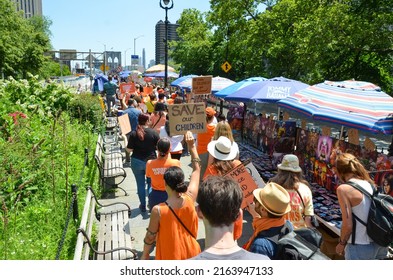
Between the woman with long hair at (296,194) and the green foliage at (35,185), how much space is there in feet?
7.32

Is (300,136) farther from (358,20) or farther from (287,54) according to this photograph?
(287,54)

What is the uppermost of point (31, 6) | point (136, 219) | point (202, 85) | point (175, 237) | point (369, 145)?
point (31, 6)

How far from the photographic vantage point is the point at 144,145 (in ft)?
21.3

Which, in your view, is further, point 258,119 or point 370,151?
point 258,119

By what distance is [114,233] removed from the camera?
16.4ft

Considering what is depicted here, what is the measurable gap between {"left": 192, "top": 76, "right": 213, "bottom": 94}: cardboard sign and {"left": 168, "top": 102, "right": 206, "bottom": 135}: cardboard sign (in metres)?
4.76

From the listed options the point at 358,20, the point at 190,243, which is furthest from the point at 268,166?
the point at 358,20

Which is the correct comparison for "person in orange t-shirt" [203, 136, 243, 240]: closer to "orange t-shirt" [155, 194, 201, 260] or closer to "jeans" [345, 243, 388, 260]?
"orange t-shirt" [155, 194, 201, 260]

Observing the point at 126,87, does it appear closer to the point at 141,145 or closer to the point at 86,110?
the point at 86,110

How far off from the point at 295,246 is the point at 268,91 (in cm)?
744

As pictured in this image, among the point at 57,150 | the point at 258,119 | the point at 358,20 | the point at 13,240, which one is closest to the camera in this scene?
the point at 13,240

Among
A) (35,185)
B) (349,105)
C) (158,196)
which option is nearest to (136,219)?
(158,196)

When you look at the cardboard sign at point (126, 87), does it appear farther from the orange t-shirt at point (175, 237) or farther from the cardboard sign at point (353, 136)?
the orange t-shirt at point (175, 237)

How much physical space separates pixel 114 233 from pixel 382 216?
128 inches
